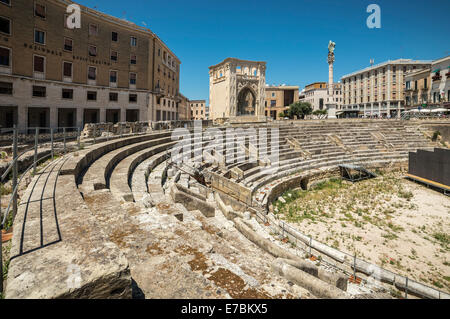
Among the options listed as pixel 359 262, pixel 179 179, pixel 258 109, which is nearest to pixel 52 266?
pixel 359 262

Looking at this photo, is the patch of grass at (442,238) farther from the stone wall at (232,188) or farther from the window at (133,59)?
the window at (133,59)

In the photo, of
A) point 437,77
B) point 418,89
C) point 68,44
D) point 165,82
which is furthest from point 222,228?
point 418,89

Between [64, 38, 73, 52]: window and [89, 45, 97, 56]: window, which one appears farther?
[89, 45, 97, 56]: window

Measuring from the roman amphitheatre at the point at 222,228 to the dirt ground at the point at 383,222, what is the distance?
0.06m

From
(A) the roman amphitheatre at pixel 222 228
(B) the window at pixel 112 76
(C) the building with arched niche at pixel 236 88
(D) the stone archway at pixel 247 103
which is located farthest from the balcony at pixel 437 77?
(B) the window at pixel 112 76

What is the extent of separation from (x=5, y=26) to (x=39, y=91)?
5.25m

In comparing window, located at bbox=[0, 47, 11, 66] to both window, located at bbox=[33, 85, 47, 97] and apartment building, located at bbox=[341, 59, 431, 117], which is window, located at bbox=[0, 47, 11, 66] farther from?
apartment building, located at bbox=[341, 59, 431, 117]

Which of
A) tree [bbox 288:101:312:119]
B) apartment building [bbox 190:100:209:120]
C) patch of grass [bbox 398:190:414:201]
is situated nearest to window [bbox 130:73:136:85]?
patch of grass [bbox 398:190:414:201]

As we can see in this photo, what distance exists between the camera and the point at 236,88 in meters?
36.5

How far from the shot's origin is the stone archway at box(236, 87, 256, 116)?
38562 millimetres

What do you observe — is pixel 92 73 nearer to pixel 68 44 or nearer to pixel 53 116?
pixel 68 44

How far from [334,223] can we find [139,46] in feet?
97.0

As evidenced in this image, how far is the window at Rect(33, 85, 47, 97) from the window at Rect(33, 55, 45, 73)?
1486 mm

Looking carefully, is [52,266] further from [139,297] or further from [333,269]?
[333,269]
